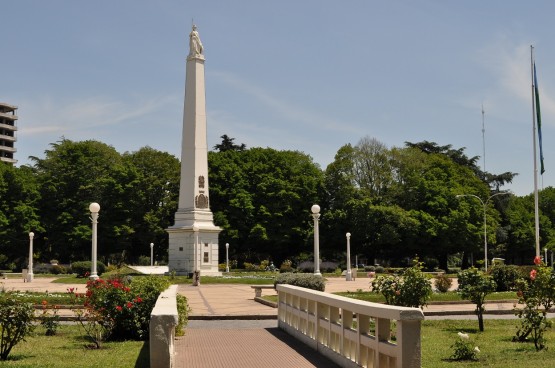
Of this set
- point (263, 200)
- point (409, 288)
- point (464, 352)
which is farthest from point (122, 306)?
point (263, 200)

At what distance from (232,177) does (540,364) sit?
64.3 m

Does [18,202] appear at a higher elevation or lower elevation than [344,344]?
higher

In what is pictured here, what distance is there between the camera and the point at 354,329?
35.2ft

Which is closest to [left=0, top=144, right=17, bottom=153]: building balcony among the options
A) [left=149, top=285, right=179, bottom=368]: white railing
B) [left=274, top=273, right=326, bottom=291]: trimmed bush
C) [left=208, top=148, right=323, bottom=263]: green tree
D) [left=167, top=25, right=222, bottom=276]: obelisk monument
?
[left=208, top=148, right=323, bottom=263]: green tree

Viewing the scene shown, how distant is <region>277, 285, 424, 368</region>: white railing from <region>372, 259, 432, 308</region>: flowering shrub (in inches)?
48.9

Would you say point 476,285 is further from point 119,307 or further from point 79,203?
point 79,203

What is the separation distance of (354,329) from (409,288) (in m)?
5.27

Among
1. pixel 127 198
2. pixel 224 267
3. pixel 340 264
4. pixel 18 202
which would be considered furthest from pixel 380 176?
pixel 18 202

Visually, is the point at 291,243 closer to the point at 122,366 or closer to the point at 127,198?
the point at 127,198

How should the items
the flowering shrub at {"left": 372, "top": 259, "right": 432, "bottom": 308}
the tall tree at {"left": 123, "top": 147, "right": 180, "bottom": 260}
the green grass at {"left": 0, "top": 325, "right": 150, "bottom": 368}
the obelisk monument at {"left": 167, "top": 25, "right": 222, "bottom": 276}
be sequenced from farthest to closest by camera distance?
the tall tree at {"left": 123, "top": 147, "right": 180, "bottom": 260}, the obelisk monument at {"left": 167, "top": 25, "right": 222, "bottom": 276}, the flowering shrub at {"left": 372, "top": 259, "right": 432, "bottom": 308}, the green grass at {"left": 0, "top": 325, "right": 150, "bottom": 368}

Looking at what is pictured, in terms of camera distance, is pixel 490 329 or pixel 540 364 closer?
pixel 540 364

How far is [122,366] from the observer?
11164 mm

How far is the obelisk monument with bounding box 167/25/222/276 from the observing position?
54.1 m

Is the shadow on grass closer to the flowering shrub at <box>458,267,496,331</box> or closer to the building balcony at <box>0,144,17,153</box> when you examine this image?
the flowering shrub at <box>458,267,496,331</box>
